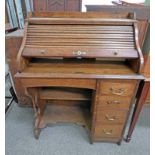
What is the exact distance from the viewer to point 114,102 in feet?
3.97

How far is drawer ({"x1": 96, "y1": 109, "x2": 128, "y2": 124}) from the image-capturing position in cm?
127

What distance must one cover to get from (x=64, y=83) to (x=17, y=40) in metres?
0.71

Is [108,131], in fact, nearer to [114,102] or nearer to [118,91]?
[114,102]

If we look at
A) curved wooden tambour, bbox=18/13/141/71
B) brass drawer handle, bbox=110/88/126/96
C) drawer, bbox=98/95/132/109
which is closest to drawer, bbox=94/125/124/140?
drawer, bbox=98/95/132/109

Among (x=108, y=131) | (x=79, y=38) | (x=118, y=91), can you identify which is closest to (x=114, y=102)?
(x=118, y=91)

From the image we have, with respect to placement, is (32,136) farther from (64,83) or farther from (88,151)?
(64,83)

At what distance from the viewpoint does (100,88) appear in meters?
1.14

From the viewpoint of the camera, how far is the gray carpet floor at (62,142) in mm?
1455

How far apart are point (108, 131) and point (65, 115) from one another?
50cm

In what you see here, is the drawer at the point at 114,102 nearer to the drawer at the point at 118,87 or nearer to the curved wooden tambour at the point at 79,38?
the drawer at the point at 118,87

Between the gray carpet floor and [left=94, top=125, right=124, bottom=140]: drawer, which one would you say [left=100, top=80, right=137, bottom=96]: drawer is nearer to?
[left=94, top=125, right=124, bottom=140]: drawer

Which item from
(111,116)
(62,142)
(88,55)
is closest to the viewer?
(88,55)

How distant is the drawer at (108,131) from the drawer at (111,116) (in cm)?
7
